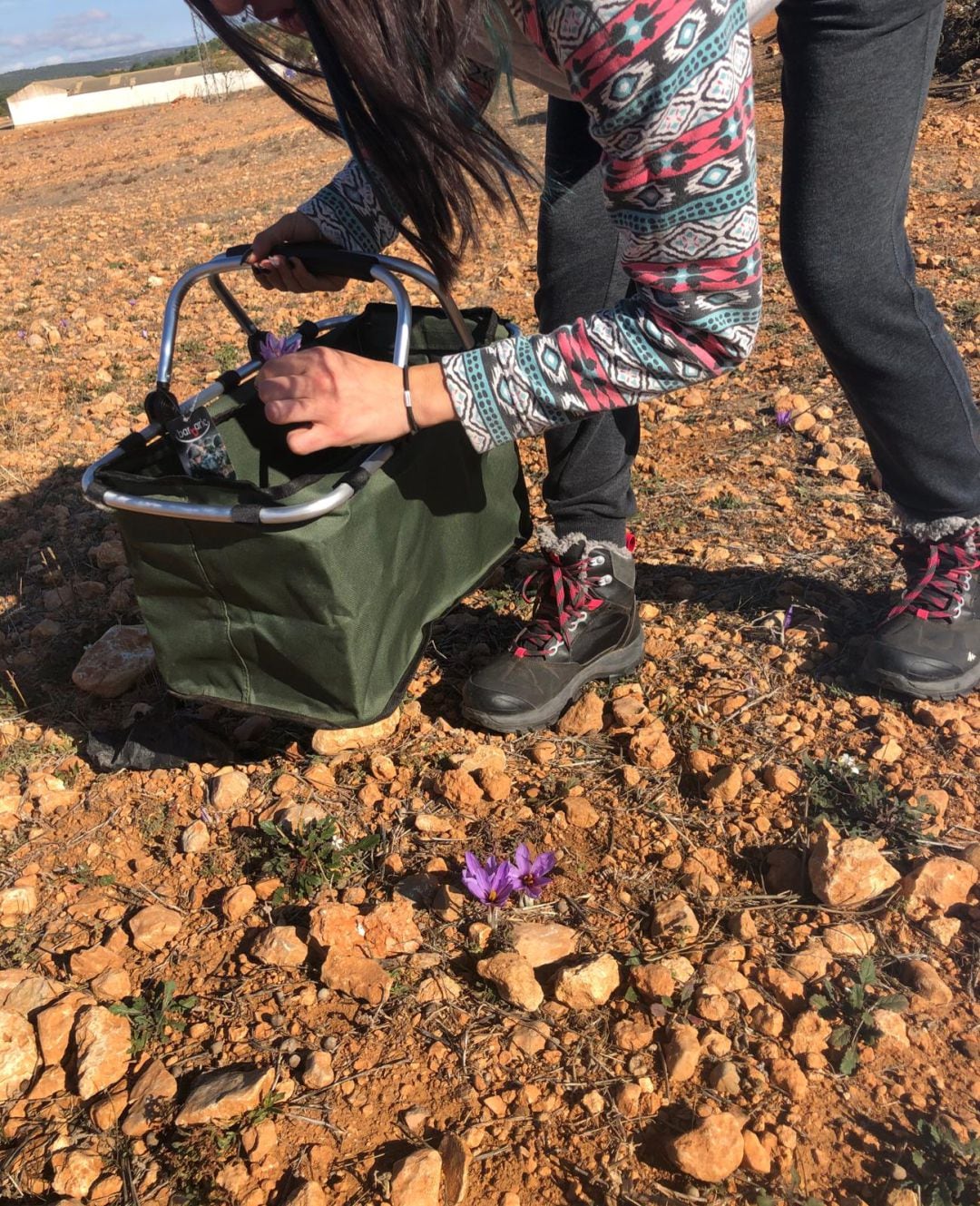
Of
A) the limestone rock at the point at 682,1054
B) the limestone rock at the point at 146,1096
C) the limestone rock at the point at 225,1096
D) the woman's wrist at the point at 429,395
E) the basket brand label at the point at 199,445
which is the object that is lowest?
the limestone rock at the point at 682,1054

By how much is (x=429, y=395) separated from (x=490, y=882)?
80cm

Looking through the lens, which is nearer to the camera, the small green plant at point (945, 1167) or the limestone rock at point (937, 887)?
the small green plant at point (945, 1167)

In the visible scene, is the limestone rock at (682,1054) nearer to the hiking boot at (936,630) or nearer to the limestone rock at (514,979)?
the limestone rock at (514,979)

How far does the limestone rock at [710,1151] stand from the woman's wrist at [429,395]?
3.45 feet

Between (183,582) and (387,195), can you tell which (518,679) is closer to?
(183,582)

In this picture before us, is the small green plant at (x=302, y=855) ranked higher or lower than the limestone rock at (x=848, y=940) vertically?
higher

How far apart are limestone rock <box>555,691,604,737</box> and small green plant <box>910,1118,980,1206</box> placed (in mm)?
943

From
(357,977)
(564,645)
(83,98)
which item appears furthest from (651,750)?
(83,98)

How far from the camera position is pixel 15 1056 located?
1484 millimetres

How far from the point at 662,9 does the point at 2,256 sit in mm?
7787

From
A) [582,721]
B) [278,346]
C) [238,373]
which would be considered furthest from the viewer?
[278,346]

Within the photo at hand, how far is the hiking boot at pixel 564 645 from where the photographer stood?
80.4 inches

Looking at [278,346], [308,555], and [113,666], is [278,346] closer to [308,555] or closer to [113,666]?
[113,666]

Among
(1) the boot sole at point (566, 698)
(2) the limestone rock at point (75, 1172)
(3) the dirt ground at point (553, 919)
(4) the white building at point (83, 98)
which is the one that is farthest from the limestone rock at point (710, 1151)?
(4) the white building at point (83, 98)
